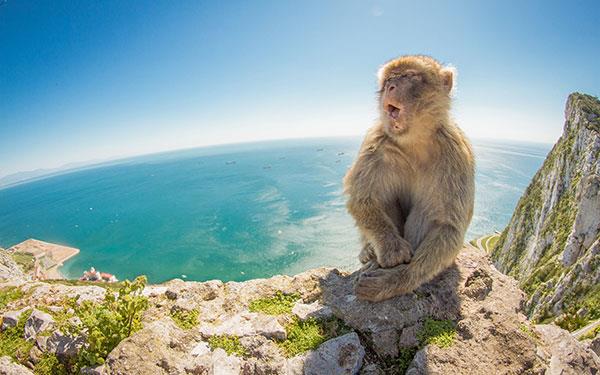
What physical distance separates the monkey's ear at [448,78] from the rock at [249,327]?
364cm

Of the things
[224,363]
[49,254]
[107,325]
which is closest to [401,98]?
[224,363]

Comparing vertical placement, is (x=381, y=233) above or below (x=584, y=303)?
above

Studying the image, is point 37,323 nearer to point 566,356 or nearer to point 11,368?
point 11,368

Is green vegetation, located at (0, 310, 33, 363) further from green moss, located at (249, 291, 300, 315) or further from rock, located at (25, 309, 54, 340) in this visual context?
green moss, located at (249, 291, 300, 315)

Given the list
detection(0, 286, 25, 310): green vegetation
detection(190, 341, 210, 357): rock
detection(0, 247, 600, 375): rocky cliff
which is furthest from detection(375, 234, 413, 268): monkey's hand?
detection(0, 286, 25, 310): green vegetation

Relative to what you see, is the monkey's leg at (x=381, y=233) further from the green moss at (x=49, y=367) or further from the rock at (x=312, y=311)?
the green moss at (x=49, y=367)

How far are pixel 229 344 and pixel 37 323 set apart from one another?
2.27 meters

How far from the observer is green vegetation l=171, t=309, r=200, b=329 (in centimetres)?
340

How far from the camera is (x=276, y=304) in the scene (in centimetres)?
375

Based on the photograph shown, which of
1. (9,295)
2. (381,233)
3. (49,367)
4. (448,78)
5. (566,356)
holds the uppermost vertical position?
(448,78)

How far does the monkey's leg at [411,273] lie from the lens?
11.4 ft

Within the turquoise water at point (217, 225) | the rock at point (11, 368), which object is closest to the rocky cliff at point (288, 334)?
the rock at point (11, 368)

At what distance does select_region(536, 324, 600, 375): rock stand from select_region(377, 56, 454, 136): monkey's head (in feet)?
9.17

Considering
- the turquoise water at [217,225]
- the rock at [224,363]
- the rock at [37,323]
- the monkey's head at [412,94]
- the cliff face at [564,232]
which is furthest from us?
the turquoise water at [217,225]
